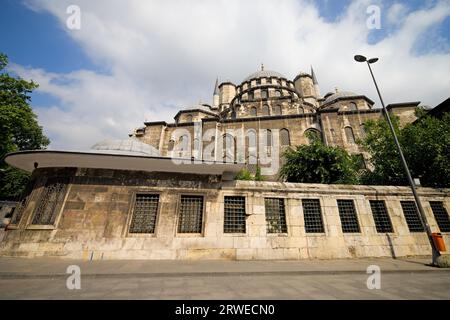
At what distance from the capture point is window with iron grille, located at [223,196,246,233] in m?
→ 8.03

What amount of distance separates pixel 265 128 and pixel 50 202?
23.1m

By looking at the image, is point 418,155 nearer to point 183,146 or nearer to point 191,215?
point 191,215

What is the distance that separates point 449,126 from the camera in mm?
11125

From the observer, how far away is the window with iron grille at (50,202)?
7500mm

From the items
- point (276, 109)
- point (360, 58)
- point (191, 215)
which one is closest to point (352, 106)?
point (276, 109)

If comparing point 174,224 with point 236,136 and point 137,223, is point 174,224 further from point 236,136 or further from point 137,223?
point 236,136

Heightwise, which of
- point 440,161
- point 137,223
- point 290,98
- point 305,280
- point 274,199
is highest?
point 290,98

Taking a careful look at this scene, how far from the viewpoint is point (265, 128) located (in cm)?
2578

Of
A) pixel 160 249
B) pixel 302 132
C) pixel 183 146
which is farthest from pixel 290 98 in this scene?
pixel 160 249

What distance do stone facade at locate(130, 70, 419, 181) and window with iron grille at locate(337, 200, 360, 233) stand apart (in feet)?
42.6

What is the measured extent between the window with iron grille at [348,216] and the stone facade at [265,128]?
12978 mm

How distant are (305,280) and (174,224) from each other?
5140 mm

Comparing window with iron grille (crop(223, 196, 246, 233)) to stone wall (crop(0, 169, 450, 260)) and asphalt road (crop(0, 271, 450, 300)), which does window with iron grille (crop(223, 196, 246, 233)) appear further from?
asphalt road (crop(0, 271, 450, 300))

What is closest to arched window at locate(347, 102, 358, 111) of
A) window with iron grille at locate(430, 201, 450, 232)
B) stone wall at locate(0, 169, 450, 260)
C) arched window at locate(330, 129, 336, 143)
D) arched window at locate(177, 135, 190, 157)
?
arched window at locate(330, 129, 336, 143)
